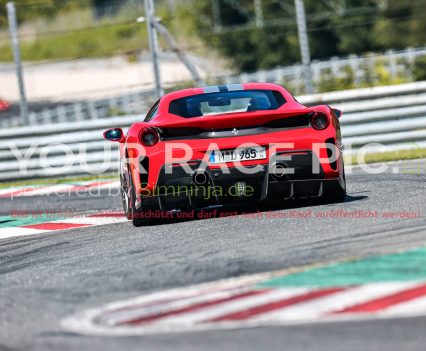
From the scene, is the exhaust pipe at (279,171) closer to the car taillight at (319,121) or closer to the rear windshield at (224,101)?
the car taillight at (319,121)

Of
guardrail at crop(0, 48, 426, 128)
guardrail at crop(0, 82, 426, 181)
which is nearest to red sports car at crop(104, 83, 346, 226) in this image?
guardrail at crop(0, 82, 426, 181)

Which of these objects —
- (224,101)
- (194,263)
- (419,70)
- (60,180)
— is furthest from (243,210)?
(419,70)

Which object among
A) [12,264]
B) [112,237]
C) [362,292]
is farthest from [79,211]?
[362,292]

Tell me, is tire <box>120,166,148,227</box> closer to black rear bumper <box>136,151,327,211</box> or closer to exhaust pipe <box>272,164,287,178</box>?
black rear bumper <box>136,151,327,211</box>

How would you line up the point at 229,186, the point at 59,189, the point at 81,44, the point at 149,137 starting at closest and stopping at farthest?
the point at 229,186
the point at 149,137
the point at 59,189
the point at 81,44

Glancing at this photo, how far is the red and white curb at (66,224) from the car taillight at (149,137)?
157 cm

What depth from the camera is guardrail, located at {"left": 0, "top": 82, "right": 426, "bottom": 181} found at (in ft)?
47.9

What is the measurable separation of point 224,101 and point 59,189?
593 centimetres

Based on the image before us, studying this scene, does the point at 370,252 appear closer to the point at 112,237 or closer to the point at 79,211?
the point at 112,237

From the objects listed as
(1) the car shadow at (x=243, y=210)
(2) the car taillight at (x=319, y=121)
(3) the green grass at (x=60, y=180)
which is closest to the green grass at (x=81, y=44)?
(3) the green grass at (x=60, y=180)

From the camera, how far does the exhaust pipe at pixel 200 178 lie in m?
8.27

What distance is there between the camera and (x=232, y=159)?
828 cm

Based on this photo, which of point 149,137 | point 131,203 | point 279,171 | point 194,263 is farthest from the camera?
point 131,203

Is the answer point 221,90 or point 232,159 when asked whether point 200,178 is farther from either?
point 221,90
